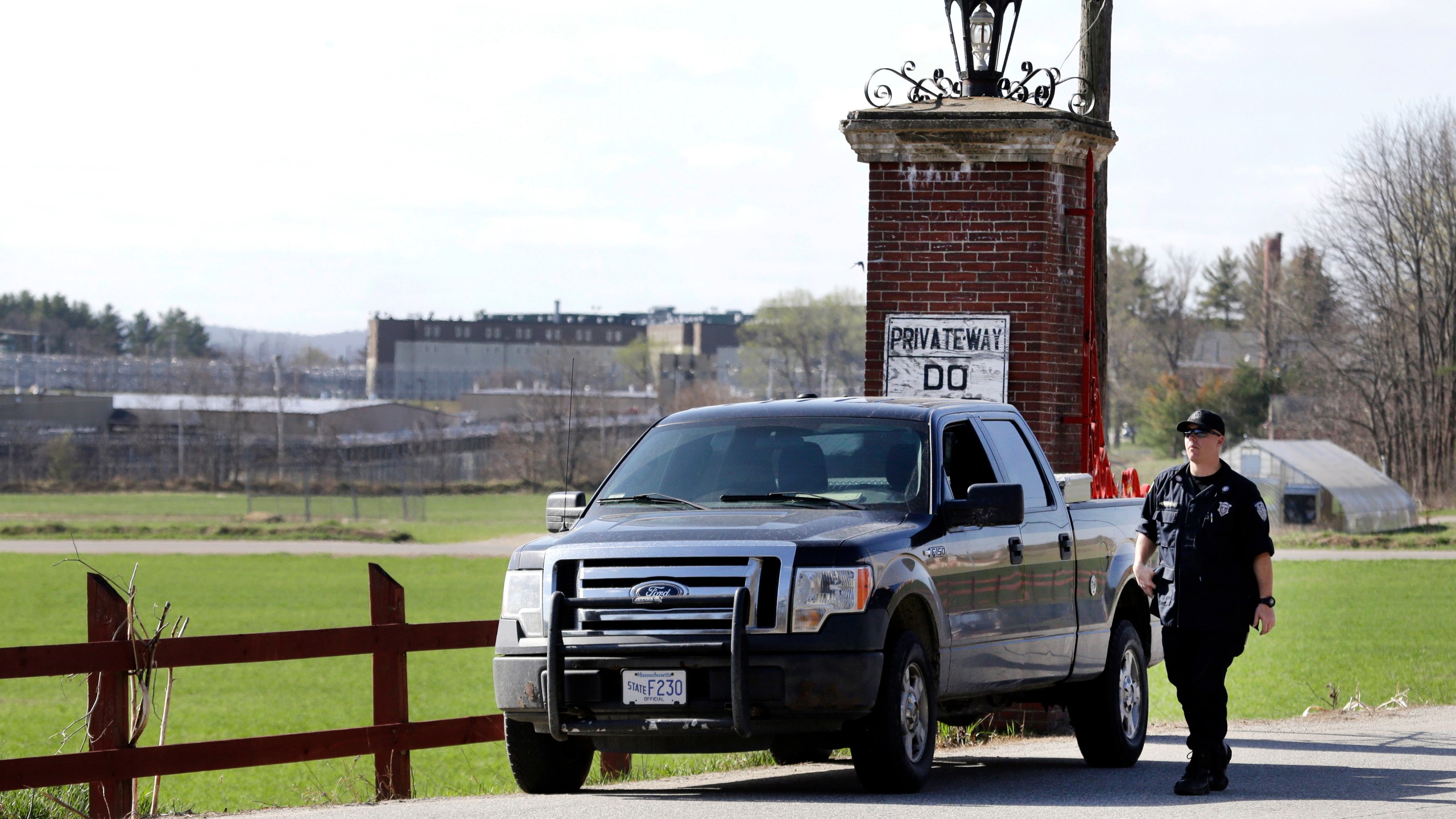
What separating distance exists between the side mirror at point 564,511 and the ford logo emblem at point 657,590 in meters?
1.12

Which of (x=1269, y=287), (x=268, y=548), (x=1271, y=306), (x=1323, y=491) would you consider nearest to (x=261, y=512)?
(x=268, y=548)

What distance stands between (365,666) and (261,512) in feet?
157

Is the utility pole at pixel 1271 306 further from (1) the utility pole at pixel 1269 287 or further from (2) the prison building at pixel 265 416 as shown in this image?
(2) the prison building at pixel 265 416

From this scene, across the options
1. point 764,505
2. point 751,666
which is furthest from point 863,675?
point 764,505

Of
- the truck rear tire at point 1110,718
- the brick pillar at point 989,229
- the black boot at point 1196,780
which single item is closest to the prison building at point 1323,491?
the brick pillar at point 989,229

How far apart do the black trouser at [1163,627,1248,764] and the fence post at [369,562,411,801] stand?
403cm

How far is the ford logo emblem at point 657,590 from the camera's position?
7.93 meters

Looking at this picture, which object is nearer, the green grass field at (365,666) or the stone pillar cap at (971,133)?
the stone pillar cap at (971,133)

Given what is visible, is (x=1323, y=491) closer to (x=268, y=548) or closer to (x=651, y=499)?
(x=268, y=548)

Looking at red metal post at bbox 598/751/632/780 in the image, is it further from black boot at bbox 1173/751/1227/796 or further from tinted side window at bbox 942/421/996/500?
black boot at bbox 1173/751/1227/796

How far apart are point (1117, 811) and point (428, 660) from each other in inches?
1063

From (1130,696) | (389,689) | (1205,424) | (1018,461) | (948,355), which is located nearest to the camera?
(1205,424)

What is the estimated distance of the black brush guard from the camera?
7.76 metres

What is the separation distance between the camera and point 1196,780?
345 inches
